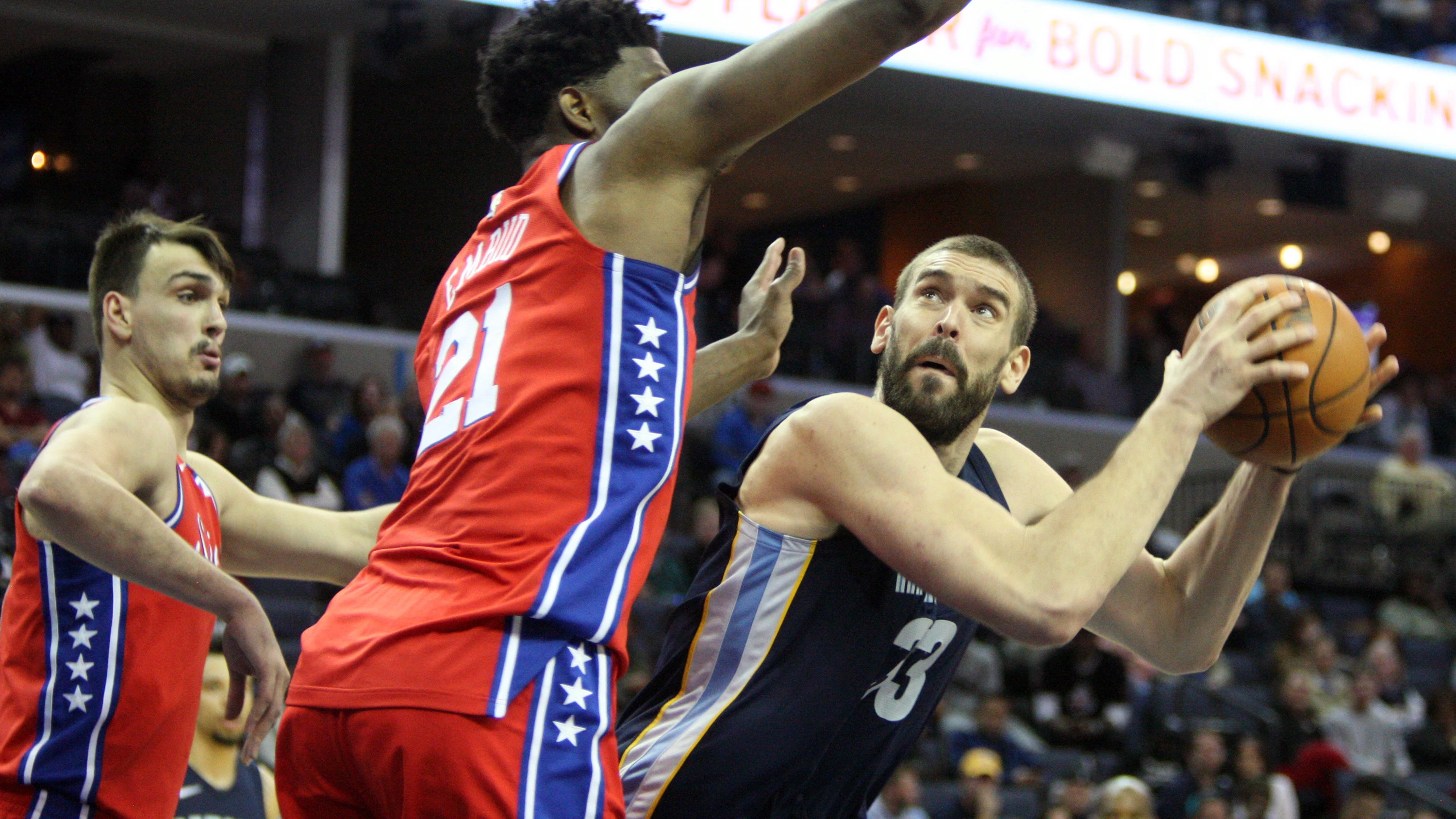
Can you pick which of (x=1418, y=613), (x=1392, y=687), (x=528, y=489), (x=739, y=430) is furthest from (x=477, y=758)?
(x=1418, y=613)

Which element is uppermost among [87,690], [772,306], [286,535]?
[772,306]

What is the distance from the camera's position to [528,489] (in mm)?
2311

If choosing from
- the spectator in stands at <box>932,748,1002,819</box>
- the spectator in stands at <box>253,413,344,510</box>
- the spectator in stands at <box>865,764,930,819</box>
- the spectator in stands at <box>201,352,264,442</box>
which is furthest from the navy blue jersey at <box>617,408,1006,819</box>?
the spectator in stands at <box>201,352,264,442</box>

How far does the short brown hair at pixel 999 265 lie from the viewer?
3.04m

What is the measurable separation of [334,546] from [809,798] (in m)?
1.24

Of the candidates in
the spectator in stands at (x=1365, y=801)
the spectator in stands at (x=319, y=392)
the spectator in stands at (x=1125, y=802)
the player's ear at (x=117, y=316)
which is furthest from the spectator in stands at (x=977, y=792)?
the player's ear at (x=117, y=316)

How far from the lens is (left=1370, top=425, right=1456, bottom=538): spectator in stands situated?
53.7 ft

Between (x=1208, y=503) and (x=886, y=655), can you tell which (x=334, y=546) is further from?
(x=1208, y=503)

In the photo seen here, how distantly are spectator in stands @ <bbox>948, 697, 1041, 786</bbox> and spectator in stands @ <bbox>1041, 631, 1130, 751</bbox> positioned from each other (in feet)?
2.63

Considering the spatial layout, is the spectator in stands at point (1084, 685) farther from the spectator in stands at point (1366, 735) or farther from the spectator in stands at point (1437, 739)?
the spectator in stands at point (1437, 739)

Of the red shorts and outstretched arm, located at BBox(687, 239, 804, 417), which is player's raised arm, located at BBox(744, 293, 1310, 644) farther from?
the red shorts

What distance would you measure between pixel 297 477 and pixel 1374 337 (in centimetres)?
842

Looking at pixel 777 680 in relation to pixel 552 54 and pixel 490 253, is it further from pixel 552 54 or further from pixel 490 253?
pixel 552 54

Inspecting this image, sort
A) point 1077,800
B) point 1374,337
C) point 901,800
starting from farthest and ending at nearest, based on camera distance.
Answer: point 1077,800
point 901,800
point 1374,337
